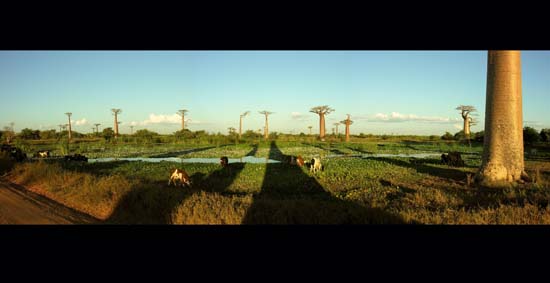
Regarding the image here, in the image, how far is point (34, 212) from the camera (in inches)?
263

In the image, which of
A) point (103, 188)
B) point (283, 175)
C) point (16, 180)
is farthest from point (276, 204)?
point (16, 180)

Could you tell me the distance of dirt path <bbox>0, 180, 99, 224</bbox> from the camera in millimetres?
6102

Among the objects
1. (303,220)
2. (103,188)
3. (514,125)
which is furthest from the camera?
(514,125)

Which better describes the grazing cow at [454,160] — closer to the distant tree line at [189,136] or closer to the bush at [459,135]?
the distant tree line at [189,136]

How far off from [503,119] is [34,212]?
42.2ft

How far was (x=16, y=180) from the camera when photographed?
1124cm

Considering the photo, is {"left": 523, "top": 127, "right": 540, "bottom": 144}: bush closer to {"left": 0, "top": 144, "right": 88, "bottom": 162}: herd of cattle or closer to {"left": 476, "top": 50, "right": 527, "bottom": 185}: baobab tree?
{"left": 476, "top": 50, "right": 527, "bottom": 185}: baobab tree

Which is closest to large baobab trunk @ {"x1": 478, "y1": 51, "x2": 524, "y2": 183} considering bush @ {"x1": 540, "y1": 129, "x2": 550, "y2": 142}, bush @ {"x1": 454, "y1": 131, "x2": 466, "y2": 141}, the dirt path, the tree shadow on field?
the tree shadow on field

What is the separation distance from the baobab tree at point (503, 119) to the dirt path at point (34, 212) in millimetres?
11358

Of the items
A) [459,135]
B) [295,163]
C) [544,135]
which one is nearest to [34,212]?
[295,163]

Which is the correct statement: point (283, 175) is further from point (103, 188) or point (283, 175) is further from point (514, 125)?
point (514, 125)
